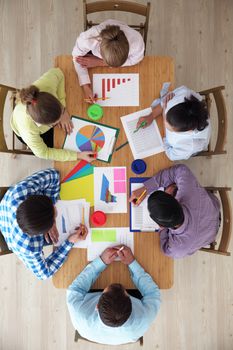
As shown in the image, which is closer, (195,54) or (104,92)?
(104,92)

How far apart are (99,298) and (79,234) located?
1.06 feet

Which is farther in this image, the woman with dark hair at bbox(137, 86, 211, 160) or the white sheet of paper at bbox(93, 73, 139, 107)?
the white sheet of paper at bbox(93, 73, 139, 107)

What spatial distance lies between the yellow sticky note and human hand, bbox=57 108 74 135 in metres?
0.27

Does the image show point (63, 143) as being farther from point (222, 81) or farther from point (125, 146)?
point (222, 81)

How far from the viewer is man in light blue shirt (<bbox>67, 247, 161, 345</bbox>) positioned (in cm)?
157

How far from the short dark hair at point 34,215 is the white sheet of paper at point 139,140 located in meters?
0.53

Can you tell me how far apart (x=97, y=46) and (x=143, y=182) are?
2.43 ft

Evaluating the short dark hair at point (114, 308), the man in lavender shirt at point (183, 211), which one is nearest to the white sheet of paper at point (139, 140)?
the man in lavender shirt at point (183, 211)

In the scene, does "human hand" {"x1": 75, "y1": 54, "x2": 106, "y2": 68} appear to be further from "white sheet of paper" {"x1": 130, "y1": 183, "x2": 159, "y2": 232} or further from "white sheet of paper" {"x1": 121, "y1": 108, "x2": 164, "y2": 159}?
"white sheet of paper" {"x1": 130, "y1": 183, "x2": 159, "y2": 232}

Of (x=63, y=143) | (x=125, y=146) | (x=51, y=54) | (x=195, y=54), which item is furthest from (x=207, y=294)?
(x=51, y=54)

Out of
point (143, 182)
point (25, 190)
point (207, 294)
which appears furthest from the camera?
point (207, 294)

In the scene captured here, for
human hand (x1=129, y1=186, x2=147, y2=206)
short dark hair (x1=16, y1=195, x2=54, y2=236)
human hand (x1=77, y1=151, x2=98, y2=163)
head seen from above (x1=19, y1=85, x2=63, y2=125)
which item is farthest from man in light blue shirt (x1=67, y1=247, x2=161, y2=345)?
head seen from above (x1=19, y1=85, x2=63, y2=125)

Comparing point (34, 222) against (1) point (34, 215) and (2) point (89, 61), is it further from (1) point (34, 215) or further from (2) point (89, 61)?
(2) point (89, 61)

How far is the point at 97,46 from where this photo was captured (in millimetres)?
1682
